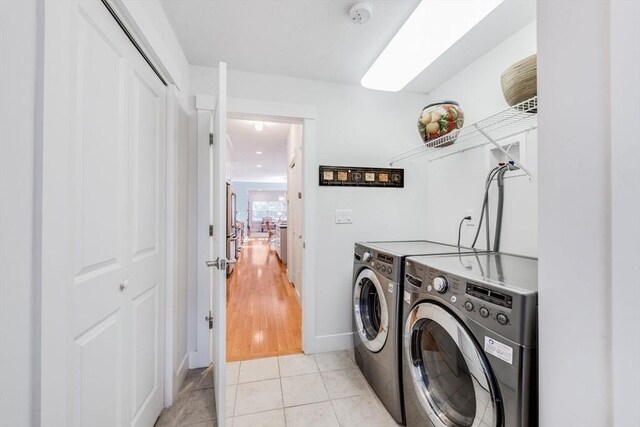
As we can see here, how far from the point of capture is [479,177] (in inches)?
71.4

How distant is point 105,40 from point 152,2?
54 centimetres

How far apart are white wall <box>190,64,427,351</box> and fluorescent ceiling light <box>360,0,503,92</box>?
43cm

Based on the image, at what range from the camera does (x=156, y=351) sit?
1.40m

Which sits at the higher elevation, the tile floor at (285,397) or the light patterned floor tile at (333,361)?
the tile floor at (285,397)

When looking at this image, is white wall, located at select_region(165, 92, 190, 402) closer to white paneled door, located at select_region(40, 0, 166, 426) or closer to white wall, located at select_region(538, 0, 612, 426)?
white paneled door, located at select_region(40, 0, 166, 426)

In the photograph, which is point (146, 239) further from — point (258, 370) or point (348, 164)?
point (348, 164)

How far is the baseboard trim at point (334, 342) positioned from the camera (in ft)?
7.04

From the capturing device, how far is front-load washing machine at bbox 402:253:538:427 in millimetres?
779

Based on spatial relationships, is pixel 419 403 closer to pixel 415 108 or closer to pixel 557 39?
pixel 557 39

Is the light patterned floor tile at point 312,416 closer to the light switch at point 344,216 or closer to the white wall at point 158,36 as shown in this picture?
the light switch at point 344,216

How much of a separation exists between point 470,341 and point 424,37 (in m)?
1.54

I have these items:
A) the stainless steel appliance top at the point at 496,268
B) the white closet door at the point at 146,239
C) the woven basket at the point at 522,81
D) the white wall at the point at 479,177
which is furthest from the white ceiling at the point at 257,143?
the stainless steel appliance top at the point at 496,268

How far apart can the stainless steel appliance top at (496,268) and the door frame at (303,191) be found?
1.03m

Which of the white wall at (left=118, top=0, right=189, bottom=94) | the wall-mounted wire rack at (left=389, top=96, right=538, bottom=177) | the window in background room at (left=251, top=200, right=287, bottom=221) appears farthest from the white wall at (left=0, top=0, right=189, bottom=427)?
the window in background room at (left=251, top=200, right=287, bottom=221)
